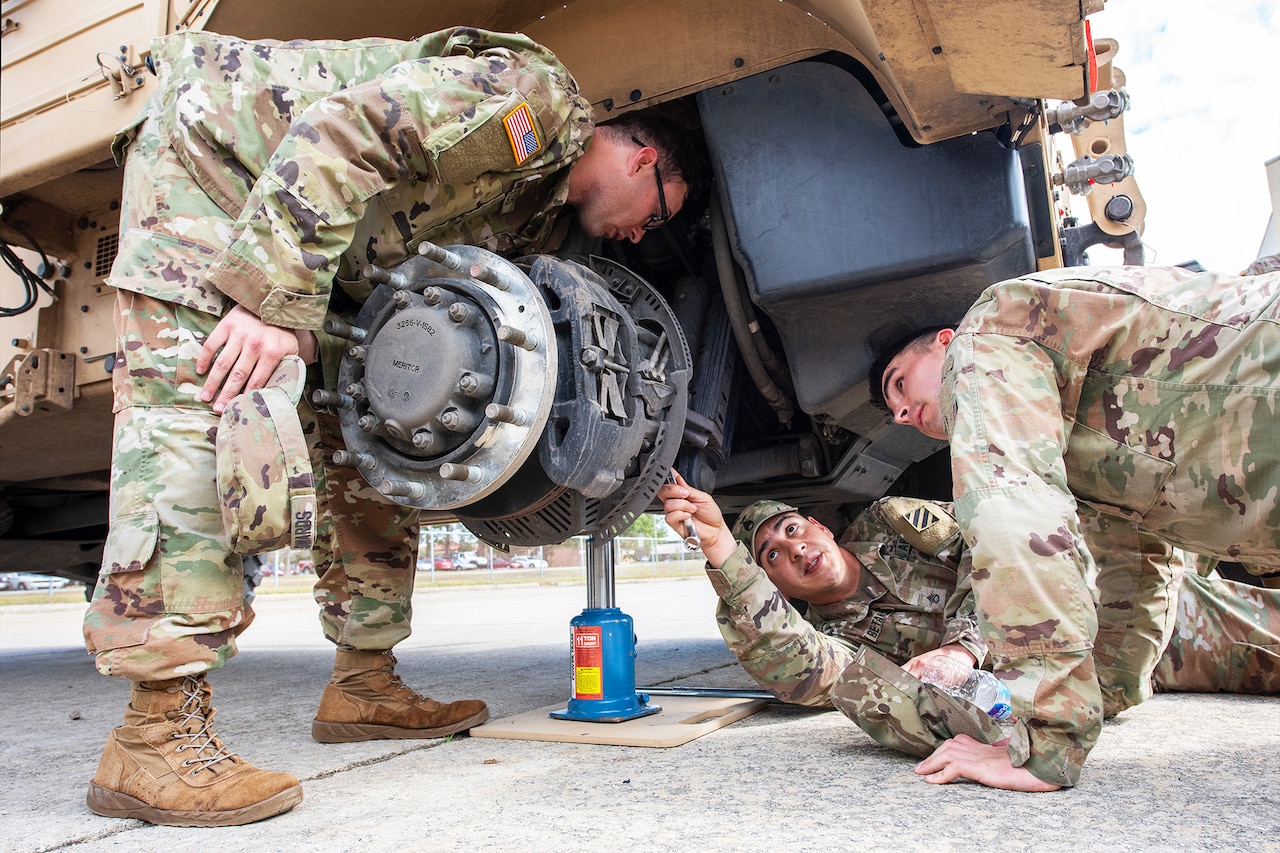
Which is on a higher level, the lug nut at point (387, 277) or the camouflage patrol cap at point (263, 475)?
the lug nut at point (387, 277)

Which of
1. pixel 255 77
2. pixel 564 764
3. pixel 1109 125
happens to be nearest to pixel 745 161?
pixel 255 77

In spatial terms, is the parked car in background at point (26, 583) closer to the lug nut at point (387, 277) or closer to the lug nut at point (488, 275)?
the lug nut at point (387, 277)

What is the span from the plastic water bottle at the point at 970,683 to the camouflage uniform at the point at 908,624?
0.15 m

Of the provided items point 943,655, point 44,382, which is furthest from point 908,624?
point 44,382

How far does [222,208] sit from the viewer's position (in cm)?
166

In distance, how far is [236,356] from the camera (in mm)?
1514

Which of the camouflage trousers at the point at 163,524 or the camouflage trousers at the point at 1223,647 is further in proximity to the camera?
the camouflage trousers at the point at 1223,647

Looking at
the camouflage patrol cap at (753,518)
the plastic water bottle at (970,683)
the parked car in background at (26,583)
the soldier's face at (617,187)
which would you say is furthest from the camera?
the parked car in background at (26,583)

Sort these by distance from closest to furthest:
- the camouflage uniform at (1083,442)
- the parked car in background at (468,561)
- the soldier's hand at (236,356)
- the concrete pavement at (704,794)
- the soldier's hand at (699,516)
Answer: the concrete pavement at (704,794) < the camouflage uniform at (1083,442) < the soldier's hand at (236,356) < the soldier's hand at (699,516) < the parked car in background at (468,561)

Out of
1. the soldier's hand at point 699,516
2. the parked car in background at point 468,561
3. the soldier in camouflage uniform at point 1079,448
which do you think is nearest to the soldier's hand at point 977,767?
the soldier in camouflage uniform at point 1079,448

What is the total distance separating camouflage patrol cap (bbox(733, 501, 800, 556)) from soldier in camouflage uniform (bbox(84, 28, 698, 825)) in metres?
0.86

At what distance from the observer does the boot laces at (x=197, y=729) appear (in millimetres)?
1411

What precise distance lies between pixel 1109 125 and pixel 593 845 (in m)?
2.74

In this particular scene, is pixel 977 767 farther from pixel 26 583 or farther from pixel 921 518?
pixel 26 583
